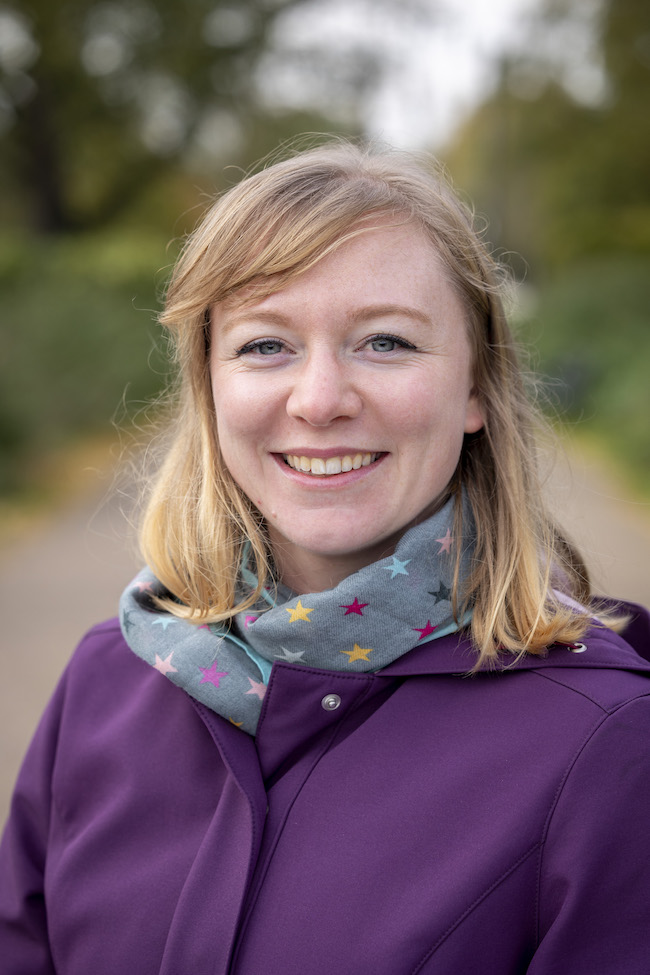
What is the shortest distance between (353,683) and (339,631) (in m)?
0.09

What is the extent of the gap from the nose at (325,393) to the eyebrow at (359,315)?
3.3 inches

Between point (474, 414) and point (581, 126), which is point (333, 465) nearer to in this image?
point (474, 414)

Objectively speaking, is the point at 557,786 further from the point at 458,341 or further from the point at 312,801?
the point at 458,341

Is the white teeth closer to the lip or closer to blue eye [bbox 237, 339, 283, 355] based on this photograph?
the lip

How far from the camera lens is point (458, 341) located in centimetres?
178

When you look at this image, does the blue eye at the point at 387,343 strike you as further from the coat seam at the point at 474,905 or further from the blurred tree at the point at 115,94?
the blurred tree at the point at 115,94

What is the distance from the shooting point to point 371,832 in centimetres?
158

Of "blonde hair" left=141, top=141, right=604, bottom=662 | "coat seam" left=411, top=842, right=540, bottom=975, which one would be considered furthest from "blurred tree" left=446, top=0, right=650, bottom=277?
"coat seam" left=411, top=842, right=540, bottom=975

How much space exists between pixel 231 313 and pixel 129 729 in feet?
2.73

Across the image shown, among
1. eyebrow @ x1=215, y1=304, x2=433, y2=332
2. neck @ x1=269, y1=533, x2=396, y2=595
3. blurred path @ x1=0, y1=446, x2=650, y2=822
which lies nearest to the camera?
eyebrow @ x1=215, y1=304, x2=433, y2=332

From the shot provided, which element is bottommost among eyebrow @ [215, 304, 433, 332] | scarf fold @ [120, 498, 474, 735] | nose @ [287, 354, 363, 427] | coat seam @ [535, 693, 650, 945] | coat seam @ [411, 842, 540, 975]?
coat seam @ [411, 842, 540, 975]

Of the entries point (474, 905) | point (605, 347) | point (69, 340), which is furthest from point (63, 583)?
point (605, 347)

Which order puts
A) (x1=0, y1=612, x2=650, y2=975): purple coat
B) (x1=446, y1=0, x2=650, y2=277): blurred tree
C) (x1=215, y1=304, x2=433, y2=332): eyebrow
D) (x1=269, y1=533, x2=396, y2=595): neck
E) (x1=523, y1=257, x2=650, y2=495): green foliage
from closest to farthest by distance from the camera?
(x1=0, y1=612, x2=650, y2=975): purple coat, (x1=215, y1=304, x2=433, y2=332): eyebrow, (x1=269, y1=533, x2=396, y2=595): neck, (x1=523, y1=257, x2=650, y2=495): green foliage, (x1=446, y1=0, x2=650, y2=277): blurred tree

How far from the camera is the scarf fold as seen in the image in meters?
1.71
